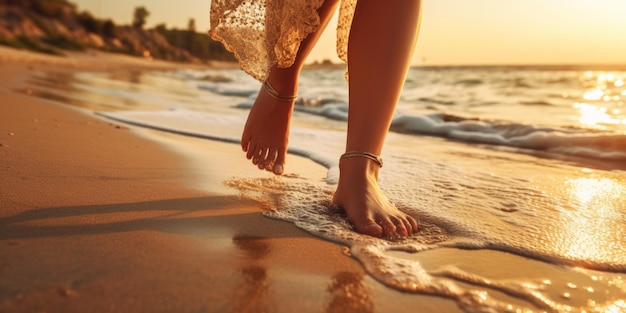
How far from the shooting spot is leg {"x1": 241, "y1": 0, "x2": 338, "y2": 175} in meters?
1.81

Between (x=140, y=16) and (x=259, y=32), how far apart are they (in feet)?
202

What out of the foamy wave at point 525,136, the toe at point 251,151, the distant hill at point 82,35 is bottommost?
the toe at point 251,151

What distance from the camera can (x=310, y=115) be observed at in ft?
15.2

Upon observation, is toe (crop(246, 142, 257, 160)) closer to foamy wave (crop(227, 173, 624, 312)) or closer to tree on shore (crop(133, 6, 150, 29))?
foamy wave (crop(227, 173, 624, 312))

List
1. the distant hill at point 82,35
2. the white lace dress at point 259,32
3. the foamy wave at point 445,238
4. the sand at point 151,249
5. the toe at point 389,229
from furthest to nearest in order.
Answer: the distant hill at point 82,35 → the white lace dress at point 259,32 → the toe at point 389,229 → the foamy wave at point 445,238 → the sand at point 151,249

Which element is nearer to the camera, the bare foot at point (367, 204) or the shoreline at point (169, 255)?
the shoreline at point (169, 255)

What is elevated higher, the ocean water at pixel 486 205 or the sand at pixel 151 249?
the ocean water at pixel 486 205

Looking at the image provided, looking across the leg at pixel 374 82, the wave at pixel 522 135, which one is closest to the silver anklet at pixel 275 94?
the leg at pixel 374 82

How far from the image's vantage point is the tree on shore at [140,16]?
192 feet

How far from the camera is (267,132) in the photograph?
6.00 ft

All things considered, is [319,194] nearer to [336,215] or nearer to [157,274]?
[336,215]

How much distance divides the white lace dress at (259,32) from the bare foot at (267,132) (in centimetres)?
12

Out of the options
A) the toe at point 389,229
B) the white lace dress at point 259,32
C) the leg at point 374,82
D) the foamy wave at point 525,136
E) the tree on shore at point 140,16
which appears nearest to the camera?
the toe at point 389,229

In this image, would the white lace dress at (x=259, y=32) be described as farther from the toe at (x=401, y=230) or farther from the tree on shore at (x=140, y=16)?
the tree on shore at (x=140, y=16)
